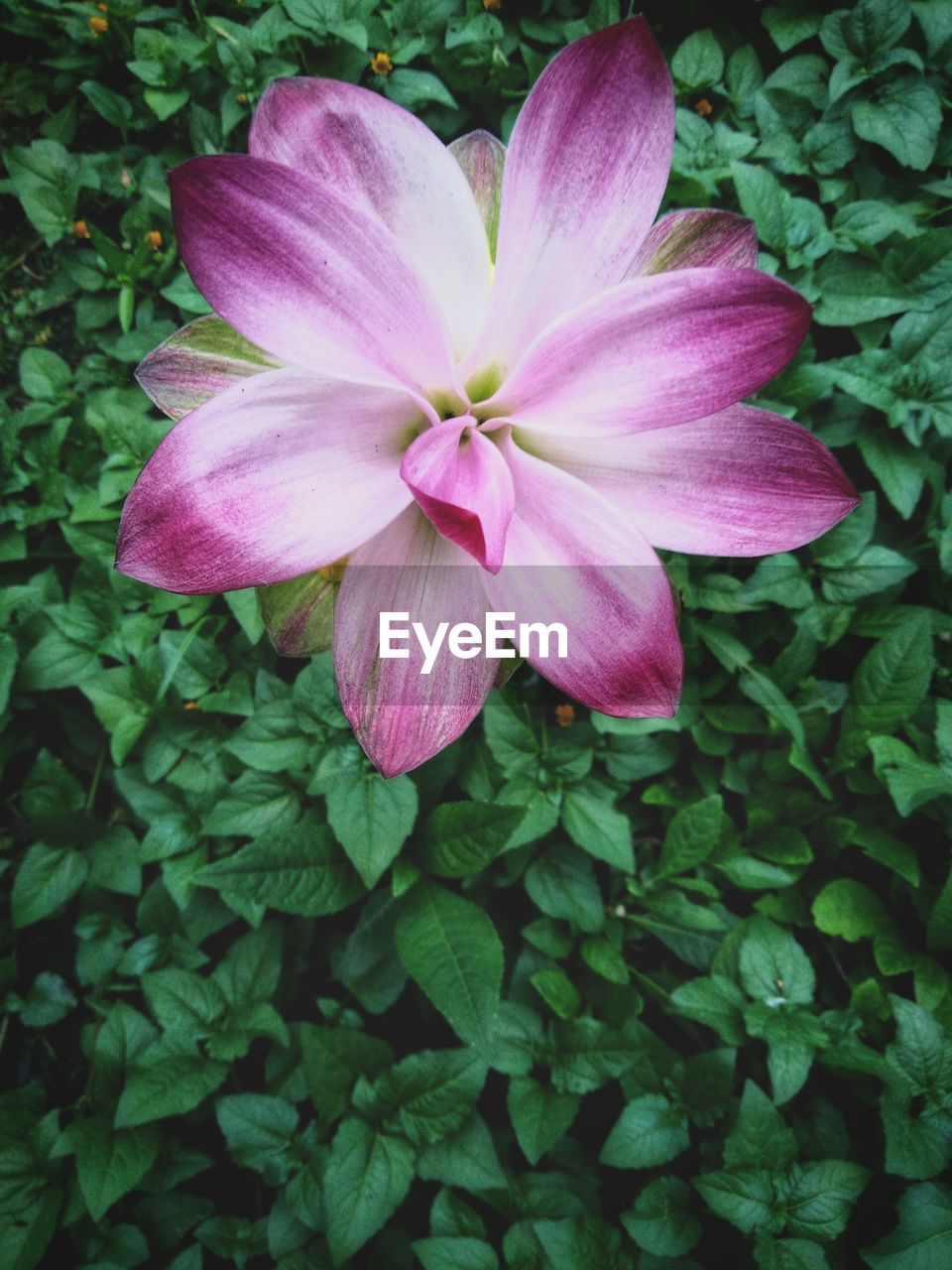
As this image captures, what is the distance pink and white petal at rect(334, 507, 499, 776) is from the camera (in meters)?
0.50

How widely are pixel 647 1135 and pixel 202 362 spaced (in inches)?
37.5

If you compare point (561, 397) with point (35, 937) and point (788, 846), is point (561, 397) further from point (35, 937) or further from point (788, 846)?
point (35, 937)

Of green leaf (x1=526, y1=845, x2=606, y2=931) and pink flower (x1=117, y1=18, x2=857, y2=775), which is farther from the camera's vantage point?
green leaf (x1=526, y1=845, x2=606, y2=931)

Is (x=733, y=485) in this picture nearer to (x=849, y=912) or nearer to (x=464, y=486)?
(x=464, y=486)

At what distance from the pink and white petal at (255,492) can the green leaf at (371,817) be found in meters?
0.50

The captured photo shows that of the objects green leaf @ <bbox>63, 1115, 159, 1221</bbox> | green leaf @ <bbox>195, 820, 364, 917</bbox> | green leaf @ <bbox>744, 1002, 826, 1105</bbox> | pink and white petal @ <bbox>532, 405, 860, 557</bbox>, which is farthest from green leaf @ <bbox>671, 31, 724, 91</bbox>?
green leaf @ <bbox>63, 1115, 159, 1221</bbox>

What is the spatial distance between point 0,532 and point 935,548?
127cm

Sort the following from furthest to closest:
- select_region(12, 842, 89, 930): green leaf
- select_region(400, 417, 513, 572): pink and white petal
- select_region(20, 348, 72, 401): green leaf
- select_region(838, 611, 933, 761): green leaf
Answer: select_region(20, 348, 72, 401): green leaf < select_region(12, 842, 89, 930): green leaf < select_region(838, 611, 933, 761): green leaf < select_region(400, 417, 513, 572): pink and white petal

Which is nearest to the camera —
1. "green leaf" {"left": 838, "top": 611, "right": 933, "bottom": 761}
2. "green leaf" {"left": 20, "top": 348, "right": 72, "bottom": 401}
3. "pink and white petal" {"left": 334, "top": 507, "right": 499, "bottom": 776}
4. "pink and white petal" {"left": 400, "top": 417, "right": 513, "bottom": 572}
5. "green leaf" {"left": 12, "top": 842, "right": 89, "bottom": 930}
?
"pink and white petal" {"left": 400, "top": 417, "right": 513, "bottom": 572}

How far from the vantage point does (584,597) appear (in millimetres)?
494

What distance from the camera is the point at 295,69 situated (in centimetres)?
108

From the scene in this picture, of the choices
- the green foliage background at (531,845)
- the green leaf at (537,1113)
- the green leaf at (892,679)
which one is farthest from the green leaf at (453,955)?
the green leaf at (892,679)

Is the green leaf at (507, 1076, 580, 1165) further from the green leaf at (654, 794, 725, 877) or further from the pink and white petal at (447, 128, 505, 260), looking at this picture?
the pink and white petal at (447, 128, 505, 260)

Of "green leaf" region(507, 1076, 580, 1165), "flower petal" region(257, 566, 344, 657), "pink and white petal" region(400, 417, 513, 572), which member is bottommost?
"green leaf" region(507, 1076, 580, 1165)
